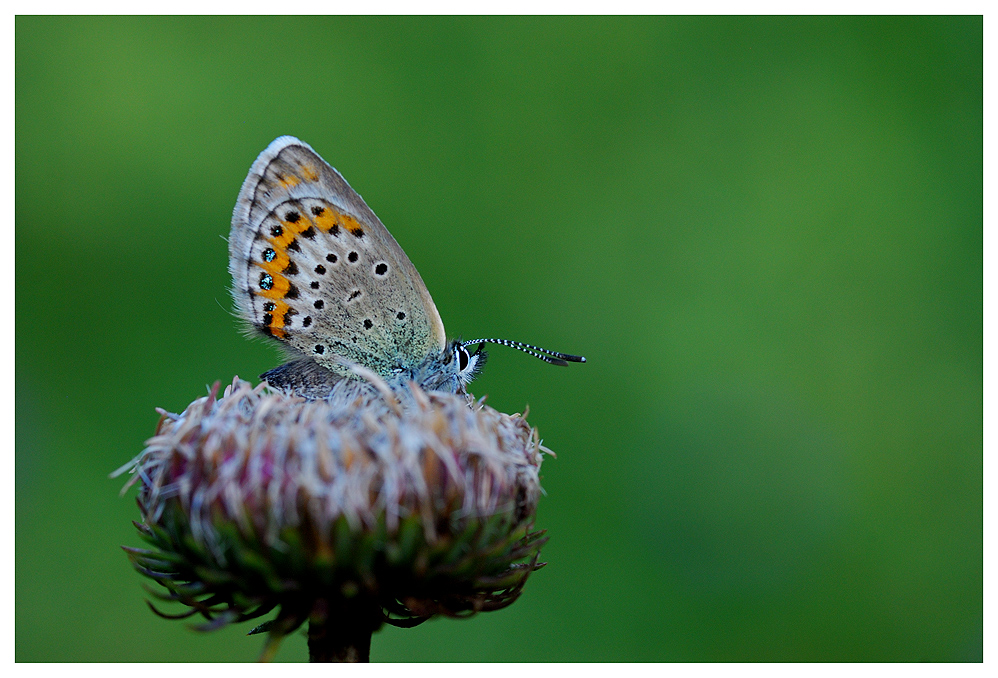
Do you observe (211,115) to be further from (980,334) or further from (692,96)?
(980,334)

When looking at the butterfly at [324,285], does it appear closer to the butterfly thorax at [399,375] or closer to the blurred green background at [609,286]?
the butterfly thorax at [399,375]

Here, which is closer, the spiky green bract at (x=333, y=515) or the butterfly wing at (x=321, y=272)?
the spiky green bract at (x=333, y=515)

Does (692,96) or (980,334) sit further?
(692,96)

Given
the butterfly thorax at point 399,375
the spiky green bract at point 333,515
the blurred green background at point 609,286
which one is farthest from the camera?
the blurred green background at point 609,286

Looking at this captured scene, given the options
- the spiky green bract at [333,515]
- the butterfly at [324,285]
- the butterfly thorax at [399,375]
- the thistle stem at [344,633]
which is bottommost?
the thistle stem at [344,633]

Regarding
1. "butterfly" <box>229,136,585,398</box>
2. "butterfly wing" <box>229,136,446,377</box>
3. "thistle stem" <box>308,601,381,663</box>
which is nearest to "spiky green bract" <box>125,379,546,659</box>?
"thistle stem" <box>308,601,381,663</box>

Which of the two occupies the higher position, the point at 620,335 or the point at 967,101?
the point at 967,101

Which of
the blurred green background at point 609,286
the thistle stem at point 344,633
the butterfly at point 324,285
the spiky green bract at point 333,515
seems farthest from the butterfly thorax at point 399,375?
the blurred green background at point 609,286

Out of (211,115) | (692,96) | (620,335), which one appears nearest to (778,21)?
(692,96)

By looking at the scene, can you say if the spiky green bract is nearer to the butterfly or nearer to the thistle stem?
the thistle stem
